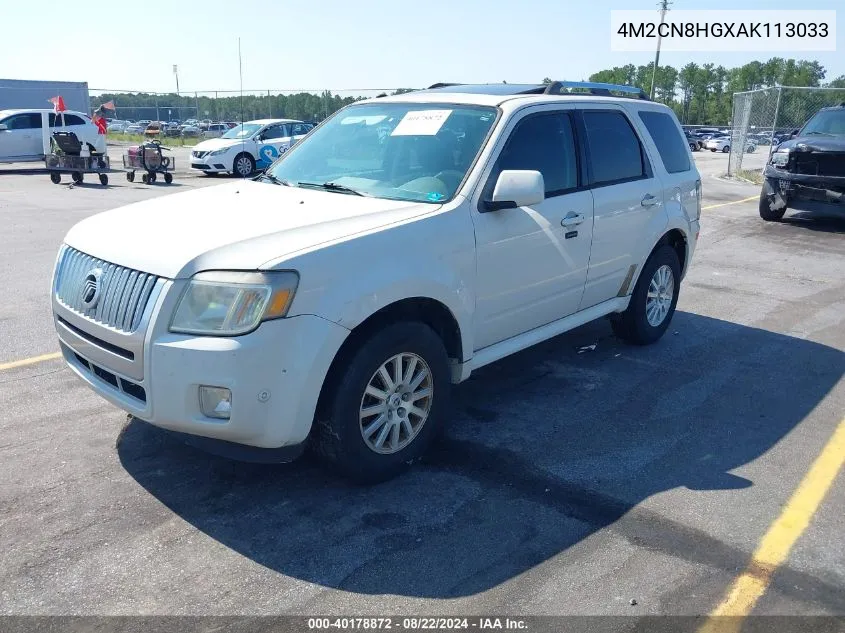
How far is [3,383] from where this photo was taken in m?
4.91

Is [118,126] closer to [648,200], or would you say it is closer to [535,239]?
[648,200]

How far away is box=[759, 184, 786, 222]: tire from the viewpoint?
1353 centimetres

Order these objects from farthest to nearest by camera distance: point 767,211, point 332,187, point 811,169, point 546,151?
1. point 767,211
2. point 811,169
3. point 546,151
4. point 332,187

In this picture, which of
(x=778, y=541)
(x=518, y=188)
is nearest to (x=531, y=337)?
(x=518, y=188)

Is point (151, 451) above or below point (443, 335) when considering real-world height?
below

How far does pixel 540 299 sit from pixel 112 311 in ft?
8.26

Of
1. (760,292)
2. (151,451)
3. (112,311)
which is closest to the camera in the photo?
(112,311)

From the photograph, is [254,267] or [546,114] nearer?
[254,267]

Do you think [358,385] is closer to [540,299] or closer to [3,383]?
[540,299]

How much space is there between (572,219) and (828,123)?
1084 centimetres

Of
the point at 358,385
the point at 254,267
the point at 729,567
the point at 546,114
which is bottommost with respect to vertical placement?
the point at 729,567

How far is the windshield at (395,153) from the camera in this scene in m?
4.29

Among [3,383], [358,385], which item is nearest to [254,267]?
[358,385]

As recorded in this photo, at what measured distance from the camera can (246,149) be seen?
21.2 m
